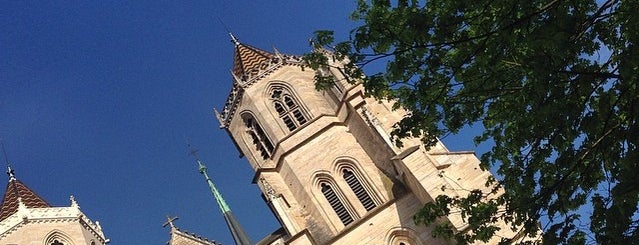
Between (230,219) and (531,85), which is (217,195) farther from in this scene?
(531,85)

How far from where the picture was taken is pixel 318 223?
29797mm

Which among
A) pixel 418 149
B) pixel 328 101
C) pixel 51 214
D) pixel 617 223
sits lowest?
pixel 617 223

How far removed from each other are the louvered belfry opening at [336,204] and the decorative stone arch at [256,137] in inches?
131

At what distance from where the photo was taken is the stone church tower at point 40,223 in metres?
31.4

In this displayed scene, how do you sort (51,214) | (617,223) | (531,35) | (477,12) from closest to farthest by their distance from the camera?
(531,35)
(617,223)
(477,12)
(51,214)

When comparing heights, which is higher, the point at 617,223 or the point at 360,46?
the point at 360,46

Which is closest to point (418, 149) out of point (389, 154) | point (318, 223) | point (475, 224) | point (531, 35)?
point (389, 154)

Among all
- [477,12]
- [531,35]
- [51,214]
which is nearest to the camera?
[531,35]

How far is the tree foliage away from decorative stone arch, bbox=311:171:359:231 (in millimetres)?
16372

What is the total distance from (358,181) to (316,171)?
1.74m

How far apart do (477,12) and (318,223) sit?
19302 mm

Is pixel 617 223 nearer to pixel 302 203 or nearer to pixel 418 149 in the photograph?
pixel 418 149

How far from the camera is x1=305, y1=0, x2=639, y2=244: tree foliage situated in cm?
1013

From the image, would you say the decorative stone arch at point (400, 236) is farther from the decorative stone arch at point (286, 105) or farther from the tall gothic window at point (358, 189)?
the decorative stone arch at point (286, 105)
